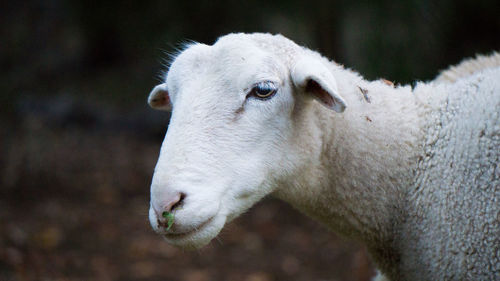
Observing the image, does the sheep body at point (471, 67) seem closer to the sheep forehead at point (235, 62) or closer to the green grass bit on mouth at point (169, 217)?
the sheep forehead at point (235, 62)

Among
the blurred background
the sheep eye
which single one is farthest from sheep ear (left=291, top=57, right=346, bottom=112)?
the blurred background

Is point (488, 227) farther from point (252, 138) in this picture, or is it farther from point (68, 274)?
point (68, 274)

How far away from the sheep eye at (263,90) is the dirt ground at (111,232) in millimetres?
2532

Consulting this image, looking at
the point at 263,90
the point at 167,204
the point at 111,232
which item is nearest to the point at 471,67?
the point at 263,90

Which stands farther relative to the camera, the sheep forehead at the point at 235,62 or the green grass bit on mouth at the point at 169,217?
the sheep forehead at the point at 235,62

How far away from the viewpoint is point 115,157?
855 centimetres

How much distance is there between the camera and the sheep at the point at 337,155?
6.87 ft

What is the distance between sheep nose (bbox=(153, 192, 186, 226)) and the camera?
1.94 metres

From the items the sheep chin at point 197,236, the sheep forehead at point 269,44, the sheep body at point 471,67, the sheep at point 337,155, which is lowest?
the sheep chin at point 197,236

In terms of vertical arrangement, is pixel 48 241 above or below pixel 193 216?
below

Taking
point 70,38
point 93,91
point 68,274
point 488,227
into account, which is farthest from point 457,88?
point 70,38

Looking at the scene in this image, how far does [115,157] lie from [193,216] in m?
6.88

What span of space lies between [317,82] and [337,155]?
0.43 m

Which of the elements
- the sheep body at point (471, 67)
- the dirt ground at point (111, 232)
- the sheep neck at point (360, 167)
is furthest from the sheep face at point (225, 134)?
the dirt ground at point (111, 232)
